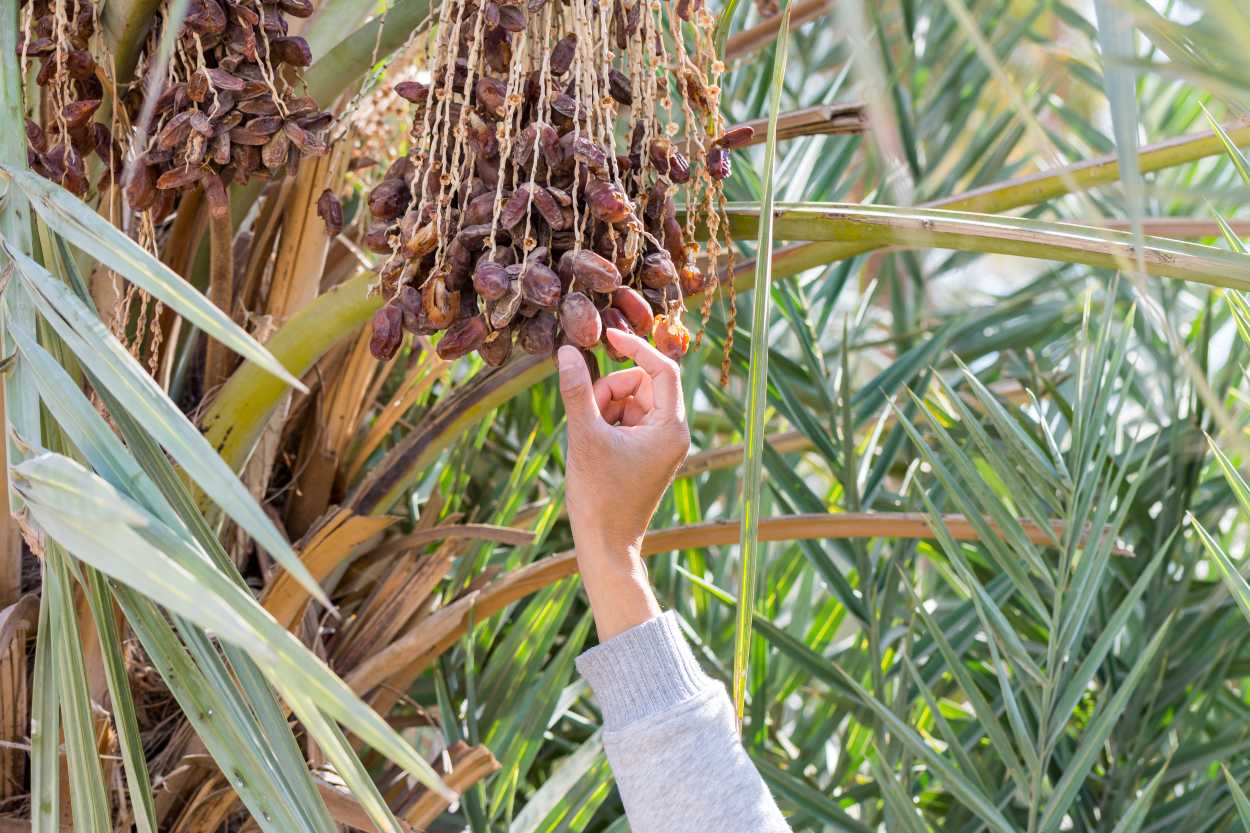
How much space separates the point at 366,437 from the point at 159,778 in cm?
28

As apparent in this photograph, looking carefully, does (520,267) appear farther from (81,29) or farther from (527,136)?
(81,29)

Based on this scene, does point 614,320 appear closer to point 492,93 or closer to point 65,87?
point 492,93

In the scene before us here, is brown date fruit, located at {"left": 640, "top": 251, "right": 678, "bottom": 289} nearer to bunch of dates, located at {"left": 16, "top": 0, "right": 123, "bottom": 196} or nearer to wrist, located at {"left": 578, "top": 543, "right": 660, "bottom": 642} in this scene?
wrist, located at {"left": 578, "top": 543, "right": 660, "bottom": 642}

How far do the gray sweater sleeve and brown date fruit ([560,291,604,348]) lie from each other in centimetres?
16

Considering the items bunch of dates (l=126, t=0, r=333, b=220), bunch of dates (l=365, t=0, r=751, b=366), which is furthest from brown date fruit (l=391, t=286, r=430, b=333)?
bunch of dates (l=126, t=0, r=333, b=220)

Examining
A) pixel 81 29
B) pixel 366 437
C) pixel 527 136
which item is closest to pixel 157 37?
pixel 81 29

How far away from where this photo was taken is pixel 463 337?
53 cm

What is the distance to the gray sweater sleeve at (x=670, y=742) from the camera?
0.56 m

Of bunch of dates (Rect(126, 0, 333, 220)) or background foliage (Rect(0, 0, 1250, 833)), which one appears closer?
background foliage (Rect(0, 0, 1250, 833))

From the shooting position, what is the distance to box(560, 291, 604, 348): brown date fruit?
500mm

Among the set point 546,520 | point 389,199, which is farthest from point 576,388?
point 546,520

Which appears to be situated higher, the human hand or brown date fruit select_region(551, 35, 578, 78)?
brown date fruit select_region(551, 35, 578, 78)

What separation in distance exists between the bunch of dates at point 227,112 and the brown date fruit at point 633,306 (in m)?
0.17

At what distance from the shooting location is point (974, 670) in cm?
106
